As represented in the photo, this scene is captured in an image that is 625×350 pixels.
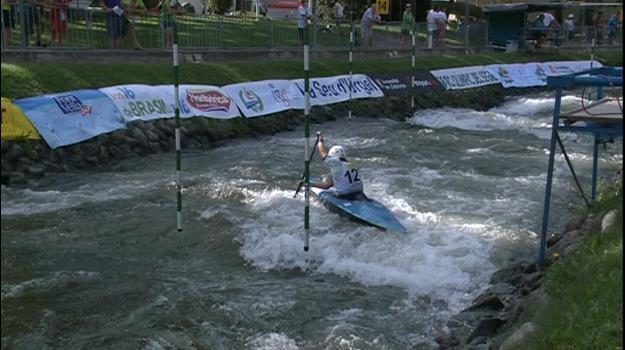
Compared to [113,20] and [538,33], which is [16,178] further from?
[538,33]

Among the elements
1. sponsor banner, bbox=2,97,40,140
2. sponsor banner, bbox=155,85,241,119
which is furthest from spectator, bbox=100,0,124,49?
sponsor banner, bbox=2,97,40,140

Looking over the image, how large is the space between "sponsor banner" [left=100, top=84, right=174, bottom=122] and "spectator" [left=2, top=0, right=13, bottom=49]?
2.46m

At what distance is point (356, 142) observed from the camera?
17.1m

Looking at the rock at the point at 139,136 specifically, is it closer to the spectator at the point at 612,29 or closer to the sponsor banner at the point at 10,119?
the sponsor banner at the point at 10,119

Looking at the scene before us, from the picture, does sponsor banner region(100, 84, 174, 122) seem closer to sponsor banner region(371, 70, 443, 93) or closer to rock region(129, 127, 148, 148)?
rock region(129, 127, 148, 148)

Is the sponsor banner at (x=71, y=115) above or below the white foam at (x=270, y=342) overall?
above

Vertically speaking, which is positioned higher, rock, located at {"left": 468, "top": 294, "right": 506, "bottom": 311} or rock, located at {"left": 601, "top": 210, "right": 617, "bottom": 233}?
rock, located at {"left": 601, "top": 210, "right": 617, "bottom": 233}

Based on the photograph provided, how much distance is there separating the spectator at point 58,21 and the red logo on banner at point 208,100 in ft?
10.9

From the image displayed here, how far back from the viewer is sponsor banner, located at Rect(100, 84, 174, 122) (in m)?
14.7

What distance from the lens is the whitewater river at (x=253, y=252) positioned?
670cm

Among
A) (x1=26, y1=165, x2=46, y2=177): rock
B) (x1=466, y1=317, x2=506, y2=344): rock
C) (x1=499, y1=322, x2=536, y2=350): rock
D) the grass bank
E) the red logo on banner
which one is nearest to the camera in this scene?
(x1=499, y1=322, x2=536, y2=350): rock

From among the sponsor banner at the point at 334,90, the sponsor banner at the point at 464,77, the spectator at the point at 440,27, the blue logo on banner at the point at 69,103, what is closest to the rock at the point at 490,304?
the blue logo on banner at the point at 69,103

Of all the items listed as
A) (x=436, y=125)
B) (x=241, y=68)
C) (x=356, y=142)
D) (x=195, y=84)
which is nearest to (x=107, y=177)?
(x=195, y=84)

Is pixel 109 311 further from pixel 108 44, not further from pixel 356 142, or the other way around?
pixel 108 44
